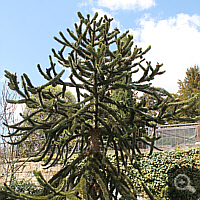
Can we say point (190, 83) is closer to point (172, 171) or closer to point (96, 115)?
point (172, 171)

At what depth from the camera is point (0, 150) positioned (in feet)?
22.6

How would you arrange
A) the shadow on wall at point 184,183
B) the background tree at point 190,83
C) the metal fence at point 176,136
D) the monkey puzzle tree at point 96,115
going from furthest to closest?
the background tree at point 190,83, the metal fence at point 176,136, the shadow on wall at point 184,183, the monkey puzzle tree at point 96,115

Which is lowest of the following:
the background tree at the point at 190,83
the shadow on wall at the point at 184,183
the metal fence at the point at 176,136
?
the shadow on wall at the point at 184,183

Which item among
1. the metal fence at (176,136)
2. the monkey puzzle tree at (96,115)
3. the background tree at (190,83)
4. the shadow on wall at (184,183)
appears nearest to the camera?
the monkey puzzle tree at (96,115)

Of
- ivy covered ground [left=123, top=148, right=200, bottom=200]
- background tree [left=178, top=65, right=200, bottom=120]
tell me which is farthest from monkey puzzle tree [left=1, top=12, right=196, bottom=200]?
background tree [left=178, top=65, right=200, bottom=120]

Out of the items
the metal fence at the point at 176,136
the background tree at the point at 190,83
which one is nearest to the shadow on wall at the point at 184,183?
the metal fence at the point at 176,136

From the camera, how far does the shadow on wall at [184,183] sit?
5.77 m

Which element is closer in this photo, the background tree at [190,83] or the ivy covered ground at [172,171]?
the ivy covered ground at [172,171]

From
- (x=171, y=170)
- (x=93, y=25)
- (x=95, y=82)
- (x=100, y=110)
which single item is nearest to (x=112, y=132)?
(x=100, y=110)

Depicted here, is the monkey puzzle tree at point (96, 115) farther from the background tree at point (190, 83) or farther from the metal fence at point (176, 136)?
the background tree at point (190, 83)
